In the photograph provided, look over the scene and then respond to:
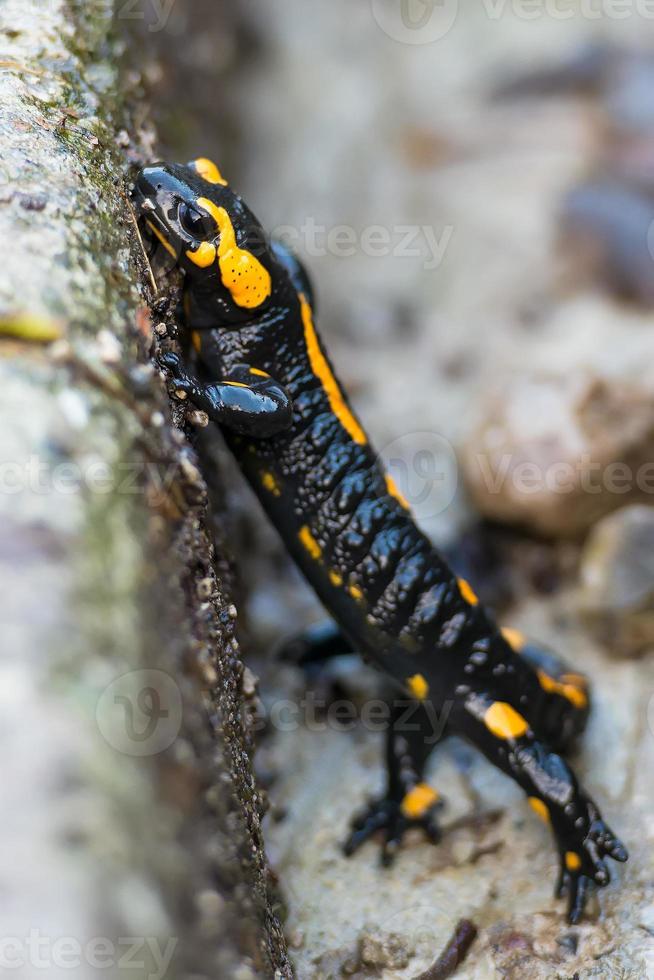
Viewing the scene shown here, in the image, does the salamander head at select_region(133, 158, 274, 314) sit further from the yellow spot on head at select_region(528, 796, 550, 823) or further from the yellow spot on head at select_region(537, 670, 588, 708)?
the yellow spot on head at select_region(528, 796, 550, 823)

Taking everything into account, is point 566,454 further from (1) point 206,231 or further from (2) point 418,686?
(1) point 206,231

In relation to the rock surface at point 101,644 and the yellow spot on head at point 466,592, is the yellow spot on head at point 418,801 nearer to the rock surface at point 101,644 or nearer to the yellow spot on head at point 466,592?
the yellow spot on head at point 466,592

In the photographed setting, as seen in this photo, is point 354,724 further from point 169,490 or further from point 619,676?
point 169,490

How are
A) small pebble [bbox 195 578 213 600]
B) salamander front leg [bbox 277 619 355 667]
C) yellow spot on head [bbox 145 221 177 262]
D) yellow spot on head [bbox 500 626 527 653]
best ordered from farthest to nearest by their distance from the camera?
salamander front leg [bbox 277 619 355 667], yellow spot on head [bbox 500 626 527 653], yellow spot on head [bbox 145 221 177 262], small pebble [bbox 195 578 213 600]

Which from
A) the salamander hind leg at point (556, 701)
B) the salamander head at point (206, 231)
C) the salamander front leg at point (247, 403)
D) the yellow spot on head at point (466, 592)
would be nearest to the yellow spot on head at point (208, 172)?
the salamander head at point (206, 231)

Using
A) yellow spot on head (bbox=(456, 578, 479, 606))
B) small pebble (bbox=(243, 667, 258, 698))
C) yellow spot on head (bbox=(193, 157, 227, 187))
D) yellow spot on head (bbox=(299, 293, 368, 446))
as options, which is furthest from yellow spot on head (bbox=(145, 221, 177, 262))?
yellow spot on head (bbox=(456, 578, 479, 606))

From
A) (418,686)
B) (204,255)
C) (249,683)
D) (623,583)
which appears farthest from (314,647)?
(204,255)
